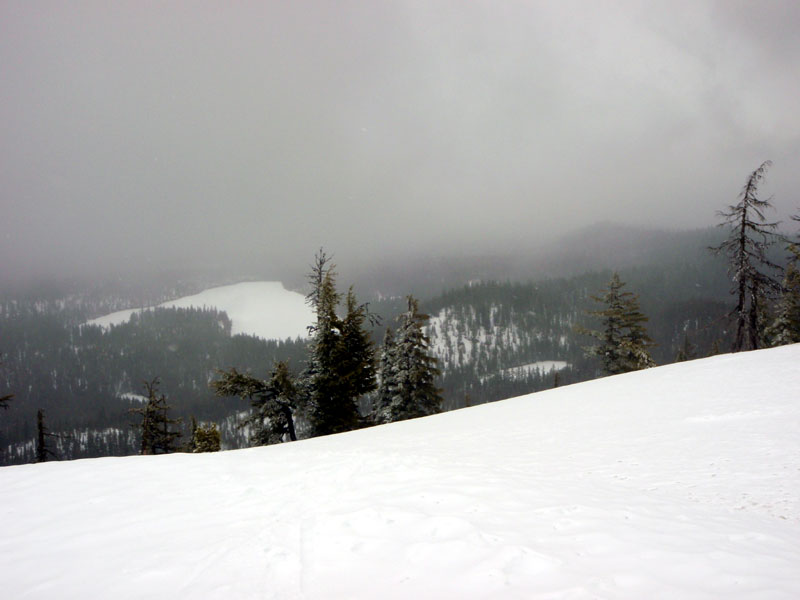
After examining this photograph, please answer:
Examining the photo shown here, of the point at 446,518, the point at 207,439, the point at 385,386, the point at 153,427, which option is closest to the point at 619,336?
the point at 385,386

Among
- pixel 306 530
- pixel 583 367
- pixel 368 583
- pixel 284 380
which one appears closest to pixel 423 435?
pixel 306 530

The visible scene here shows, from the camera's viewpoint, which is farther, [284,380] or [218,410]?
[218,410]

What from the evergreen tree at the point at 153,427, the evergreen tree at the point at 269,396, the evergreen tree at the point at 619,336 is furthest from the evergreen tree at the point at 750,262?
the evergreen tree at the point at 153,427

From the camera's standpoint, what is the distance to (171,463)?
9.11 m

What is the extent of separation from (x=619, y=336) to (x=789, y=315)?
530 inches

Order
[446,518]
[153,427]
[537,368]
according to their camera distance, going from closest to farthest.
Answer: [446,518]
[153,427]
[537,368]

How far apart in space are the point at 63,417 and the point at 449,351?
206931 mm

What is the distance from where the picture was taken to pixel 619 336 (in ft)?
84.5

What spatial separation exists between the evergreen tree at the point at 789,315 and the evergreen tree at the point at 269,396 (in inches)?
1339

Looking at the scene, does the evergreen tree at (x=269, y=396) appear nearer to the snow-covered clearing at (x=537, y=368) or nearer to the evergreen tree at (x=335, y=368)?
the evergreen tree at (x=335, y=368)

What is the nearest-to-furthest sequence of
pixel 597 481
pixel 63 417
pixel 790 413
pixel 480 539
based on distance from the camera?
pixel 480 539, pixel 597 481, pixel 790 413, pixel 63 417

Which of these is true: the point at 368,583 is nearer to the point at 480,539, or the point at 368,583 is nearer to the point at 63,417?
the point at 480,539

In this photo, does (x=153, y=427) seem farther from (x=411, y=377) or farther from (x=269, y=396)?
(x=411, y=377)

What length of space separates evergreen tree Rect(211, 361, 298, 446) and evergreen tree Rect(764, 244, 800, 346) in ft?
A: 112
